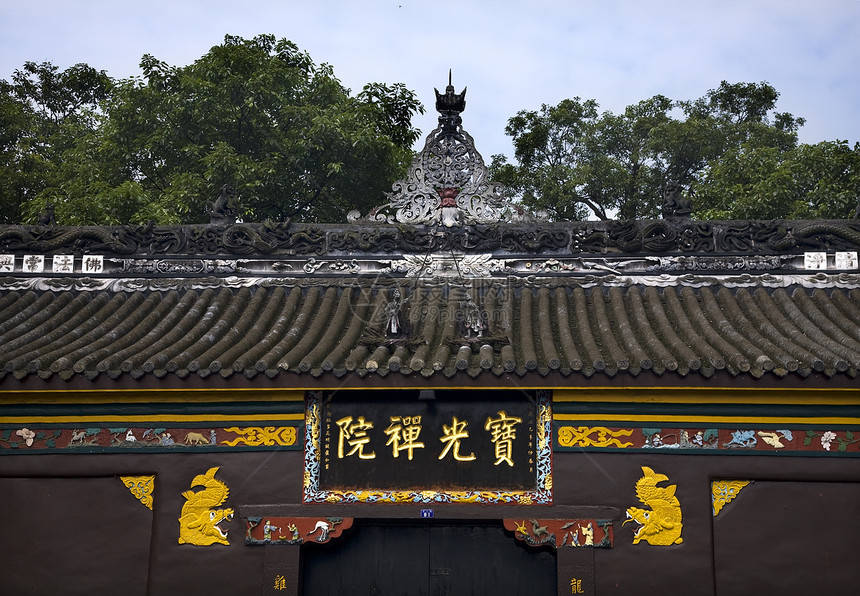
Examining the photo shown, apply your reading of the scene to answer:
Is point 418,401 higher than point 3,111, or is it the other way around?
point 3,111

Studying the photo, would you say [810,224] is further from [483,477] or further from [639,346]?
[483,477]

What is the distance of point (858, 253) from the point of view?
916cm

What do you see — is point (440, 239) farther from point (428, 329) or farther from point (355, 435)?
point (355, 435)

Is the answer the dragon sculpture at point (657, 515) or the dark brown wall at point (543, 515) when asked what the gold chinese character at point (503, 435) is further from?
the dragon sculpture at point (657, 515)

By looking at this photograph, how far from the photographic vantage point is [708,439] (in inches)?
310

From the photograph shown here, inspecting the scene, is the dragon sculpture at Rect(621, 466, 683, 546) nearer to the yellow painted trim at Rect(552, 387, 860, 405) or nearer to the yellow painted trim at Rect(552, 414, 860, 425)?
the yellow painted trim at Rect(552, 414, 860, 425)

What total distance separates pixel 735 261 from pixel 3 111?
2160 cm

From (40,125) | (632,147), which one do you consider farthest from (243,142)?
(632,147)

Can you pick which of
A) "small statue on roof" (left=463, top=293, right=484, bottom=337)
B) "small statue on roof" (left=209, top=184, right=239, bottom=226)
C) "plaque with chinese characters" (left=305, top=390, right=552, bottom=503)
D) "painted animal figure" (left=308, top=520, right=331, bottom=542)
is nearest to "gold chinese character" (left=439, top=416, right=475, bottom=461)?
"plaque with chinese characters" (left=305, top=390, right=552, bottom=503)

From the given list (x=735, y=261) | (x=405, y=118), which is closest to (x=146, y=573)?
(x=735, y=261)

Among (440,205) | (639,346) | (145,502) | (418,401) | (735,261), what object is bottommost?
(145,502)

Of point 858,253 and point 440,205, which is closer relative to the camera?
point 858,253

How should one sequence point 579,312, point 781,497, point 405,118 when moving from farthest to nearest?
point 405,118
point 579,312
point 781,497

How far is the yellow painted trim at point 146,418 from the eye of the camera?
820 centimetres
